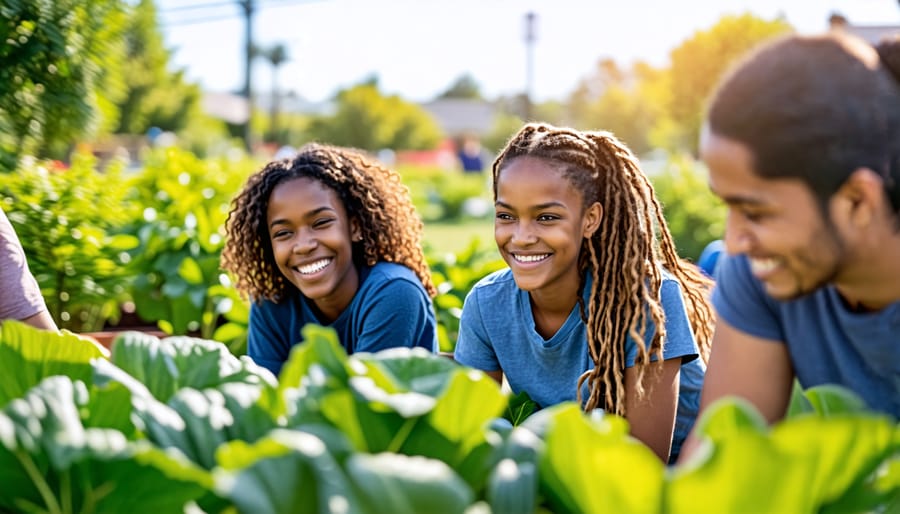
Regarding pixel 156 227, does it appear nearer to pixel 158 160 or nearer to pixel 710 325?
pixel 158 160

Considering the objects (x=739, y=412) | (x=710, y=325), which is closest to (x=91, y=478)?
(x=739, y=412)

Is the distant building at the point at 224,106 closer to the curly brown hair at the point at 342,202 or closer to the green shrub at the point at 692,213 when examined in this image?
the green shrub at the point at 692,213

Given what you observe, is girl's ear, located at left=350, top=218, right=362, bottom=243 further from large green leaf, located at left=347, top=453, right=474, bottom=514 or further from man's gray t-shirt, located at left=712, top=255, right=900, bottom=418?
large green leaf, located at left=347, top=453, right=474, bottom=514

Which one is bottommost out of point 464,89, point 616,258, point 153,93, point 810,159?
point 616,258

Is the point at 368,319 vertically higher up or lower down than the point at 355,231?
lower down

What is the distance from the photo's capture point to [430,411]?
0.98 meters

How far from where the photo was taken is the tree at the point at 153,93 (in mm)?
42969

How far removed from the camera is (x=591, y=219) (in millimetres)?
2582

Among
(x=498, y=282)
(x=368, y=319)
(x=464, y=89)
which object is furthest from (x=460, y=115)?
(x=498, y=282)

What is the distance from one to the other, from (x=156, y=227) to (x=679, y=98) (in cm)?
3171

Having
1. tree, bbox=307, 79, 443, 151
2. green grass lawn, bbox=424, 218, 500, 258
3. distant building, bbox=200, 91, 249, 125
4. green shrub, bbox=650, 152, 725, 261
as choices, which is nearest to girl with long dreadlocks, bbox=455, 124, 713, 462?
green shrub, bbox=650, 152, 725, 261

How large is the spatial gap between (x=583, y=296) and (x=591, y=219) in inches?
8.2

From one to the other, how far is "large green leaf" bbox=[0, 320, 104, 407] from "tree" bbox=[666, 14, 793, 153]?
99.1 ft

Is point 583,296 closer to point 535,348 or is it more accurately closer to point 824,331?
point 535,348
